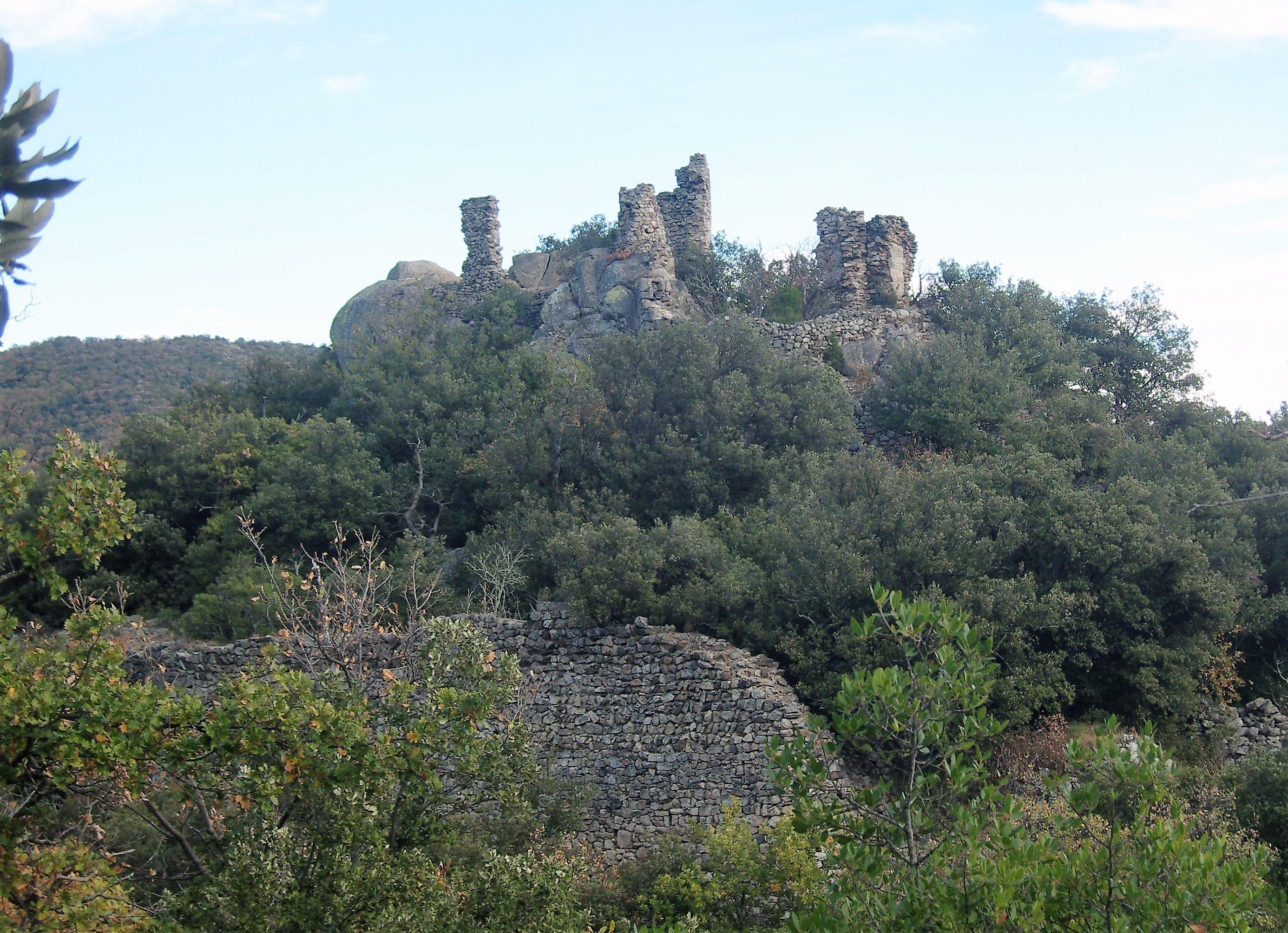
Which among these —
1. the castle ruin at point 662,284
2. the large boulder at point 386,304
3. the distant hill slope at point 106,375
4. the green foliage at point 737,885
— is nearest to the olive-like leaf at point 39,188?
the green foliage at point 737,885

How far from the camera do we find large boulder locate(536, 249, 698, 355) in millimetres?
28875

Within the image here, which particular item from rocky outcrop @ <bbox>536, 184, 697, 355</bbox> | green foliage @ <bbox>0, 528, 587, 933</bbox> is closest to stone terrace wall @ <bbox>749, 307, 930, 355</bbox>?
rocky outcrop @ <bbox>536, 184, 697, 355</bbox>

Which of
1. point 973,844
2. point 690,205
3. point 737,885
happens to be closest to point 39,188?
point 973,844

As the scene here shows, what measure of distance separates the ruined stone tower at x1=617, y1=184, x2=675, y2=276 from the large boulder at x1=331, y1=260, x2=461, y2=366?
246 inches

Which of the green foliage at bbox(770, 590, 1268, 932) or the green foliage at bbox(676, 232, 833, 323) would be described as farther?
the green foliage at bbox(676, 232, 833, 323)

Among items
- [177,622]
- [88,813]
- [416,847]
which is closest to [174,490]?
[177,622]

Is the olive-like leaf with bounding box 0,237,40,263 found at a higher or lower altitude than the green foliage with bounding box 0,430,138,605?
higher

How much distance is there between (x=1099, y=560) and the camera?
59.2ft

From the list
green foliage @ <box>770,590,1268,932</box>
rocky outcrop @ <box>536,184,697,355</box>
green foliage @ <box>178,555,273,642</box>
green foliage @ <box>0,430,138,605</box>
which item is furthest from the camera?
rocky outcrop @ <box>536,184,697,355</box>

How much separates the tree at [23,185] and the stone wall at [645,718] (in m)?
11.8

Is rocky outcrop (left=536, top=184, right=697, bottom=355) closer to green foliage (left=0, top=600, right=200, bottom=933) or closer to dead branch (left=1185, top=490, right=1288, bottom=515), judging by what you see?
dead branch (left=1185, top=490, right=1288, bottom=515)

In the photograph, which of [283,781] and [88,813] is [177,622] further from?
[283,781]

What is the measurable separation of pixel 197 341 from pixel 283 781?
57.3 meters

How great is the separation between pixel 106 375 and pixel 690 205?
3144 cm
